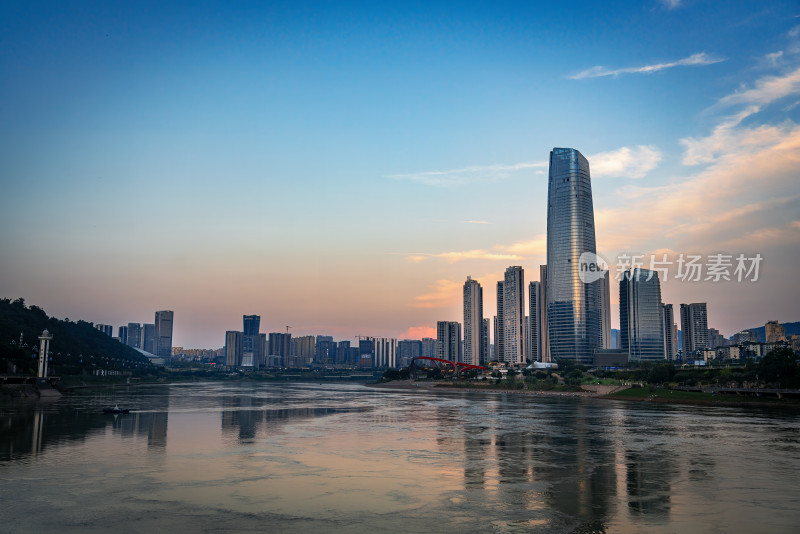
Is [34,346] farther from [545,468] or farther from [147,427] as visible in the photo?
[545,468]

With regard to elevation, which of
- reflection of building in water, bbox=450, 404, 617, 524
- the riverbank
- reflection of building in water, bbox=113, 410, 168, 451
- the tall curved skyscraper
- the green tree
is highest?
the tall curved skyscraper

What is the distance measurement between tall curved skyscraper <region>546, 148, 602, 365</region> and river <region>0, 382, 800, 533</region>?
121479 mm

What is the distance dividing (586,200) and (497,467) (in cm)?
15447

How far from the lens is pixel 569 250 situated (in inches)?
6713

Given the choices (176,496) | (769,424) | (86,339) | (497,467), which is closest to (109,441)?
(176,496)

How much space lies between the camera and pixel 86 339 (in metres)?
170

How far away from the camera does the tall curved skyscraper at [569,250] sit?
6698 inches

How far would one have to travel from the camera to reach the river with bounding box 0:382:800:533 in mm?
20234

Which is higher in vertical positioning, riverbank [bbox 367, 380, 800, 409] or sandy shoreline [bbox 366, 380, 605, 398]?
riverbank [bbox 367, 380, 800, 409]

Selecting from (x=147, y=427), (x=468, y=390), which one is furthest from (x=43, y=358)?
(x=468, y=390)

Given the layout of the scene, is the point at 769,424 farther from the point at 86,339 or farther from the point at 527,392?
the point at 86,339

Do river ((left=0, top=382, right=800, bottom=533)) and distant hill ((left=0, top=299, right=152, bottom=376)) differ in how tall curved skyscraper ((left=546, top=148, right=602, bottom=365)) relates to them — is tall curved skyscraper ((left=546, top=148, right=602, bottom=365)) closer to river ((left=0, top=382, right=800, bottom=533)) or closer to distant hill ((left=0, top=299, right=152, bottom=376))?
river ((left=0, top=382, right=800, bottom=533))

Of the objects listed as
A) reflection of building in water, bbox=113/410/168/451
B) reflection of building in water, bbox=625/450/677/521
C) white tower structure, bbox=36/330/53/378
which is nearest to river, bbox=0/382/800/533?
reflection of building in water, bbox=625/450/677/521

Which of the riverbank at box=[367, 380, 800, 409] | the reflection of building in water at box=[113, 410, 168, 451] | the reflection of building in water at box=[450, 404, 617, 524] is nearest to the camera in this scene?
the reflection of building in water at box=[450, 404, 617, 524]
